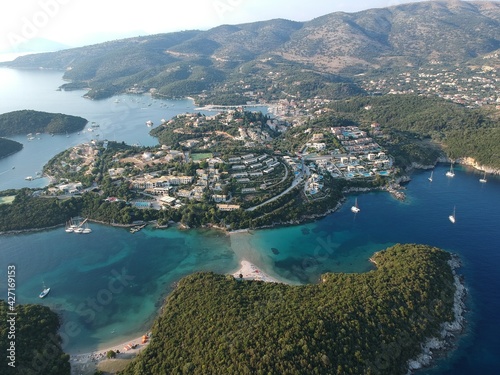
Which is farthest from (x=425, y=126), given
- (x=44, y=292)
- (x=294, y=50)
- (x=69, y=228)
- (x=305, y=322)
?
(x=294, y=50)

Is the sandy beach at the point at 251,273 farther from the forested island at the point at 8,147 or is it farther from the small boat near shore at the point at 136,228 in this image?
the forested island at the point at 8,147

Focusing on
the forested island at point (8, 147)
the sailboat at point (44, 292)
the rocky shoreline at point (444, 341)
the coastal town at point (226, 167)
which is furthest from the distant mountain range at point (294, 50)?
the rocky shoreline at point (444, 341)

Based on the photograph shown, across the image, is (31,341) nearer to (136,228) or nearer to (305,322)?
(136,228)

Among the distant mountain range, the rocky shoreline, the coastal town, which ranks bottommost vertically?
the rocky shoreline

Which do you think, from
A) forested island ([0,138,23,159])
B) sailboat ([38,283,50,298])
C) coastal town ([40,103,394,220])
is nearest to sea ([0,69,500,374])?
sailboat ([38,283,50,298])

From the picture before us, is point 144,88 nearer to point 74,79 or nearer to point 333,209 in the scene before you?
point 74,79

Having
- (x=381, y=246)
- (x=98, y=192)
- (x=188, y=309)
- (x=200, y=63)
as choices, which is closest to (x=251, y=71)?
(x=200, y=63)

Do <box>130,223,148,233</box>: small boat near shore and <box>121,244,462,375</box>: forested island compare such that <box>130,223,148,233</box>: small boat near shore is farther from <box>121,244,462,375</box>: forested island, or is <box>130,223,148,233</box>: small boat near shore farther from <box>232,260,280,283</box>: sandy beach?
<box>232,260,280,283</box>: sandy beach

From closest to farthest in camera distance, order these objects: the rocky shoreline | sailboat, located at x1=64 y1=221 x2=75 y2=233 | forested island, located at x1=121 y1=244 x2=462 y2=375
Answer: forested island, located at x1=121 y1=244 x2=462 y2=375 → the rocky shoreline → sailboat, located at x1=64 y1=221 x2=75 y2=233
